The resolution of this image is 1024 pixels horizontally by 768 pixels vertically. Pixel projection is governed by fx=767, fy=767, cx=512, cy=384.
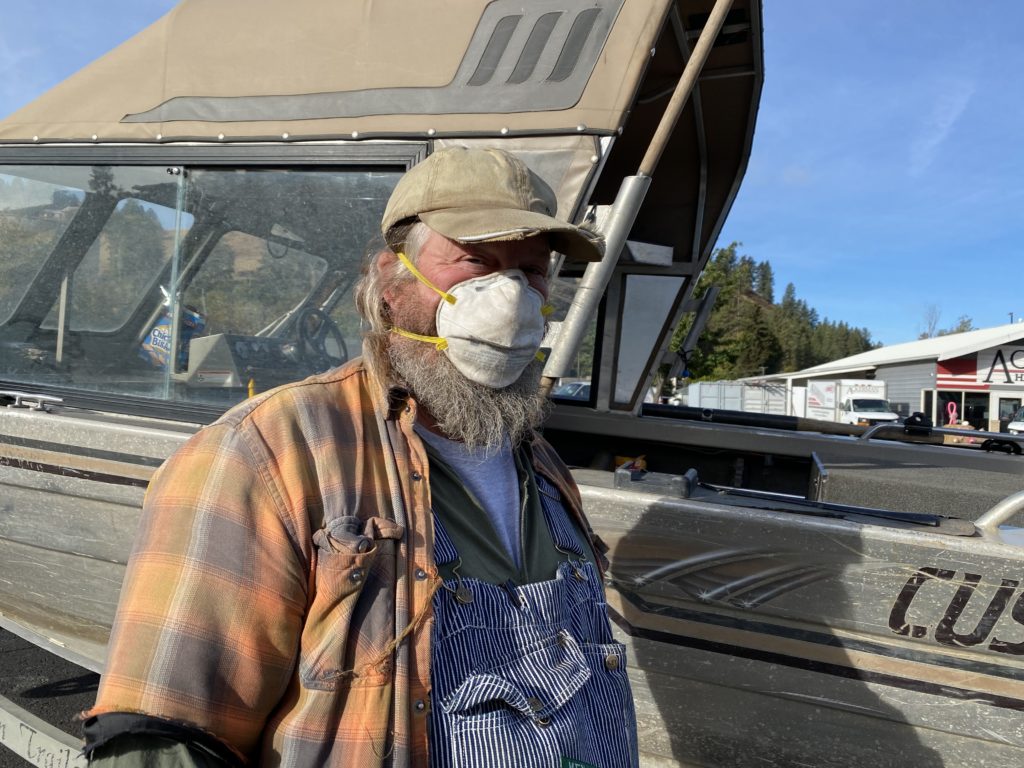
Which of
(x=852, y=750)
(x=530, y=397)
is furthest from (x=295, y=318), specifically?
(x=852, y=750)

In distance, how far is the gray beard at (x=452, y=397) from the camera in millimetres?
1430

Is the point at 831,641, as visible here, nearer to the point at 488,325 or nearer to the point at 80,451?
the point at 488,325

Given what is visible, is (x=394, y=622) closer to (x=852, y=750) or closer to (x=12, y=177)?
(x=852, y=750)

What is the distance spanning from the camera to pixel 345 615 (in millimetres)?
1094

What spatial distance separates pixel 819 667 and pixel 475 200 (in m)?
1.51

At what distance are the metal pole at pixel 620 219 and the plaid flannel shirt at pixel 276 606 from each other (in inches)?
49.3

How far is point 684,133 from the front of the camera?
4016 millimetres

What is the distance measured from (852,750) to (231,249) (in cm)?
256

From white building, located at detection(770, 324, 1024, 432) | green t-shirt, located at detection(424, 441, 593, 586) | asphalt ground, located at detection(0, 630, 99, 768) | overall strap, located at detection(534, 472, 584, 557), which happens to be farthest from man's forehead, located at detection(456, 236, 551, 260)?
white building, located at detection(770, 324, 1024, 432)

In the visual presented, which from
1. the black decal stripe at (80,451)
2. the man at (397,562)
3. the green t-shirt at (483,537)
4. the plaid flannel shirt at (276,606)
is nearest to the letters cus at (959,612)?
the man at (397,562)

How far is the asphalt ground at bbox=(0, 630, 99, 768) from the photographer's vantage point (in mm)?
3542

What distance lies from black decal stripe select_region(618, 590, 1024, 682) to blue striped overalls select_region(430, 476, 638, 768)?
2.16ft

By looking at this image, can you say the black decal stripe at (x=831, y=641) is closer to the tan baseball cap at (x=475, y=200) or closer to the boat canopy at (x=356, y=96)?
the boat canopy at (x=356, y=96)

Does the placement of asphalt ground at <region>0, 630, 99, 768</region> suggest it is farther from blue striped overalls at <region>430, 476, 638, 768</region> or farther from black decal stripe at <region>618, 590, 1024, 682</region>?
blue striped overalls at <region>430, 476, 638, 768</region>
